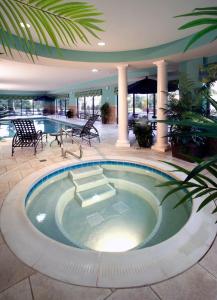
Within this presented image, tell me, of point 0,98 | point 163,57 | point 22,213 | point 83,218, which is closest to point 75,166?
point 83,218

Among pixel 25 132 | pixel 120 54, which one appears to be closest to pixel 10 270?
pixel 25 132

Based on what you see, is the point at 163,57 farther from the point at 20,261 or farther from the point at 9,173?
the point at 20,261

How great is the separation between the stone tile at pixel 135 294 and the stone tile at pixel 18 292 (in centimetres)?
62

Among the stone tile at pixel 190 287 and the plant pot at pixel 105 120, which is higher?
the plant pot at pixel 105 120

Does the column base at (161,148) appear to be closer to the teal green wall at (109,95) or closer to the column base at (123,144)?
the column base at (123,144)

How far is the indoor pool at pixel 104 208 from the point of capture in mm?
2801

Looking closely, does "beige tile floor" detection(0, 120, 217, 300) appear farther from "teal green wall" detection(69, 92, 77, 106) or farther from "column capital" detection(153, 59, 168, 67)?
"teal green wall" detection(69, 92, 77, 106)

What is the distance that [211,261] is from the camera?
1905 millimetres

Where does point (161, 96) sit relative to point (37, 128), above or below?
above

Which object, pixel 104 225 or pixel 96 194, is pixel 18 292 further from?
pixel 96 194

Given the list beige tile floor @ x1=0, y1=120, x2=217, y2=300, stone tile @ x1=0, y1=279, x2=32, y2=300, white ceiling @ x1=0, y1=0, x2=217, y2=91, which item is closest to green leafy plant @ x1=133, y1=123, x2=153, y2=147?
white ceiling @ x1=0, y1=0, x2=217, y2=91

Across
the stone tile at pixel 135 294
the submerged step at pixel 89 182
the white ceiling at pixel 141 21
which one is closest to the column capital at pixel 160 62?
the white ceiling at pixel 141 21

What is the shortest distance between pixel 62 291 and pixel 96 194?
2.45 meters

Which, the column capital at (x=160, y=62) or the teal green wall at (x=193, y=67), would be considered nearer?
A: the column capital at (x=160, y=62)
